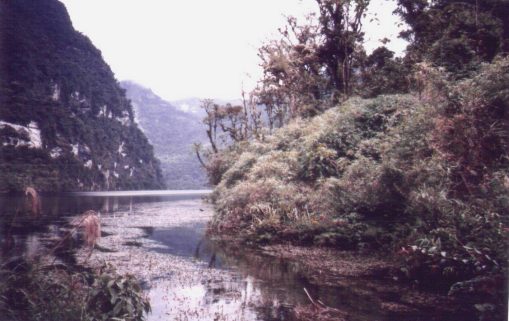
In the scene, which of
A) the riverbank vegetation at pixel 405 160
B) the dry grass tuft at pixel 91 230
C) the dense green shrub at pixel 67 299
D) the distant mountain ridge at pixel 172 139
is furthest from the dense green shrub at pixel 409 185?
the distant mountain ridge at pixel 172 139

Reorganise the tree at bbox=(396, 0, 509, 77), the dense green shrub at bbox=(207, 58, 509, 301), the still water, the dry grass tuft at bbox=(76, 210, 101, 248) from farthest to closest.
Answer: the tree at bbox=(396, 0, 509, 77)
the dense green shrub at bbox=(207, 58, 509, 301)
the still water
the dry grass tuft at bbox=(76, 210, 101, 248)

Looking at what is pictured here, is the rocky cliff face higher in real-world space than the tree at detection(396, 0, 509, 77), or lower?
lower

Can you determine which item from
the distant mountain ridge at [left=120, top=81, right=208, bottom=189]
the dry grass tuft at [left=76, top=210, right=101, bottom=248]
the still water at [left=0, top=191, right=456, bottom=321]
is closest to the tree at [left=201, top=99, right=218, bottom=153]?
the still water at [left=0, top=191, right=456, bottom=321]

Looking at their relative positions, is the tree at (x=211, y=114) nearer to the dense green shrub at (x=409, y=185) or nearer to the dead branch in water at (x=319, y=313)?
the dense green shrub at (x=409, y=185)

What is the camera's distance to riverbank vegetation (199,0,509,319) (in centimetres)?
755

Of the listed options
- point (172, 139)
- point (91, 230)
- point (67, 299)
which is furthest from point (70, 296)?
point (172, 139)

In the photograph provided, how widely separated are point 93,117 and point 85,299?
2176 inches

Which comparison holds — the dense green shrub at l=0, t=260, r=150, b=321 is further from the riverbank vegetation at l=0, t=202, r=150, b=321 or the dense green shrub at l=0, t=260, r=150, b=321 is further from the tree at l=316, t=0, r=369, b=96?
the tree at l=316, t=0, r=369, b=96

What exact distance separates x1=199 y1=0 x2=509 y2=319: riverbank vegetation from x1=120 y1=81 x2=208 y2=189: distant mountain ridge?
78.2 metres

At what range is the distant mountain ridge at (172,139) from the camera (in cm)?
12634

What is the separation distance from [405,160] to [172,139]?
165 meters

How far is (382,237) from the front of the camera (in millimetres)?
11195

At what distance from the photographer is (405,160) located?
10805 mm

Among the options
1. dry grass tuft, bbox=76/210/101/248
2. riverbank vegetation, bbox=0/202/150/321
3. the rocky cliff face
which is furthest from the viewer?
the rocky cliff face
